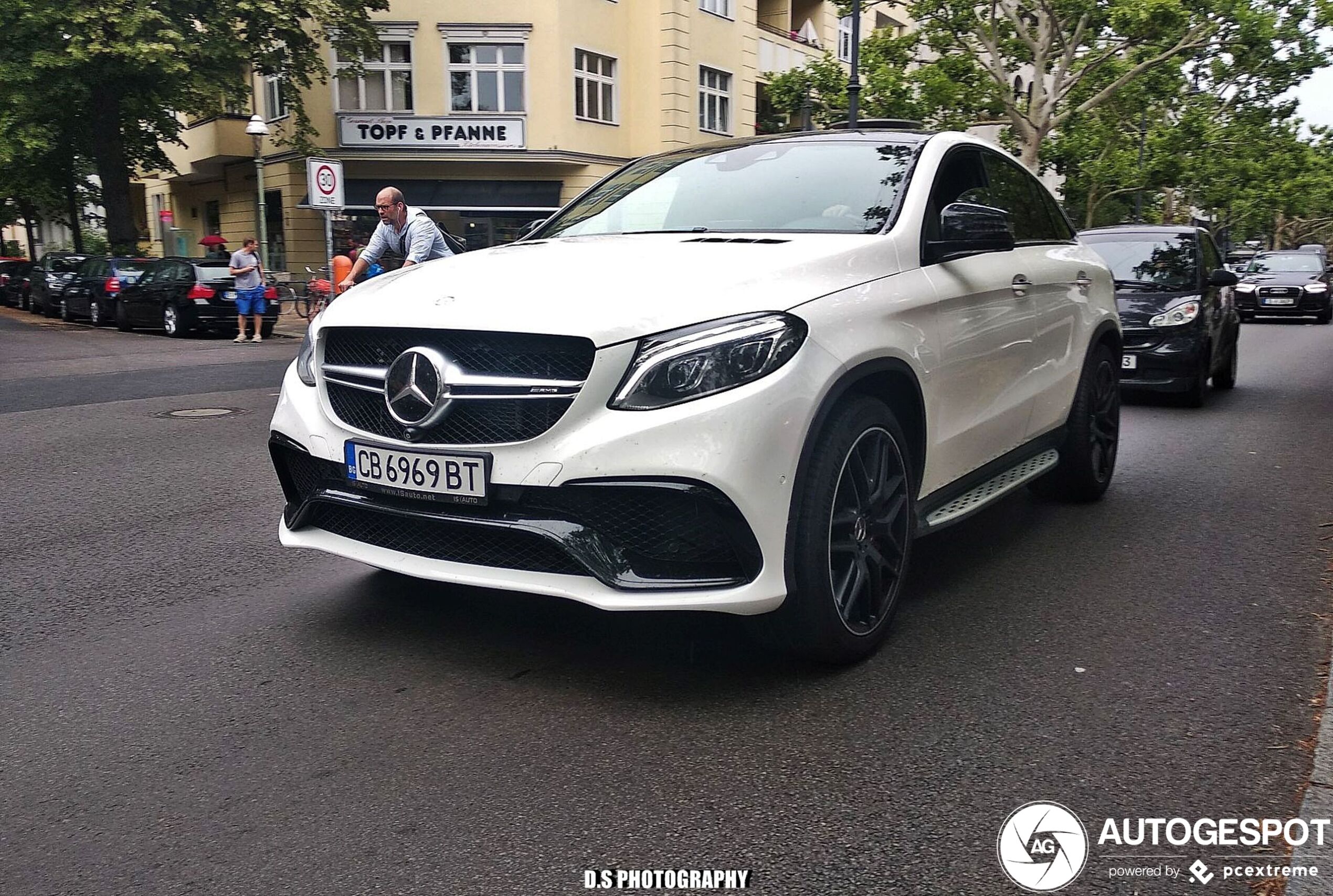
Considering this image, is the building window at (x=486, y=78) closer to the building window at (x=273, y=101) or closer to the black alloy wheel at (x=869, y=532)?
the building window at (x=273, y=101)

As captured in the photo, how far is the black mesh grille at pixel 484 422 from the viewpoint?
321 cm

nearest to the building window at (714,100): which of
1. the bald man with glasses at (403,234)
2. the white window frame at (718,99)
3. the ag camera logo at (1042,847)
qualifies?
the white window frame at (718,99)

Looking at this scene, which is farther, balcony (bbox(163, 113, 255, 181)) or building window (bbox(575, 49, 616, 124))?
balcony (bbox(163, 113, 255, 181))

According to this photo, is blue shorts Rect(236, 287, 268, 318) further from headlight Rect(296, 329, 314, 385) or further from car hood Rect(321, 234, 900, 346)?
headlight Rect(296, 329, 314, 385)

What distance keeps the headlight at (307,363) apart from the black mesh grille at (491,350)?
0.90ft

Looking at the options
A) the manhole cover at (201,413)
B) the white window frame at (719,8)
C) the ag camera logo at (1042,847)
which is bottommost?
the manhole cover at (201,413)

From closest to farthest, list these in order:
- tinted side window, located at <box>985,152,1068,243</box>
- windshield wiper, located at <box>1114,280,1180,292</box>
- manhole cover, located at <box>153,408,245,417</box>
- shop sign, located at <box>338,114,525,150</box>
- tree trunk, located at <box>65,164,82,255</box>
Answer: tinted side window, located at <box>985,152,1068,243</box>, manhole cover, located at <box>153,408,245,417</box>, windshield wiper, located at <box>1114,280,1180,292</box>, shop sign, located at <box>338,114,525,150</box>, tree trunk, located at <box>65,164,82,255</box>

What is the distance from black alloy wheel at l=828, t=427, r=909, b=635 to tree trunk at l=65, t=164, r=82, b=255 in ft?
120

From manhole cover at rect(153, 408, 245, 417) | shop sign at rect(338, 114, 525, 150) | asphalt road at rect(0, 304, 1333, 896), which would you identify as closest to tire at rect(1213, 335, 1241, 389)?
asphalt road at rect(0, 304, 1333, 896)

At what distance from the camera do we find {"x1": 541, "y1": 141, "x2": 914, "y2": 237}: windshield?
4.23 metres

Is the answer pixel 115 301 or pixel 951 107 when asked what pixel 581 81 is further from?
pixel 115 301

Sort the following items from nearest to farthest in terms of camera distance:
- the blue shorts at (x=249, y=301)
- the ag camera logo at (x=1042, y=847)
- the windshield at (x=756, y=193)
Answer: the ag camera logo at (x=1042, y=847) → the windshield at (x=756, y=193) → the blue shorts at (x=249, y=301)

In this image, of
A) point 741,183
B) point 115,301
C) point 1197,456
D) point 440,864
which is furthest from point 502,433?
point 115,301

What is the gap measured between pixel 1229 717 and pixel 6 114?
29.0 meters
